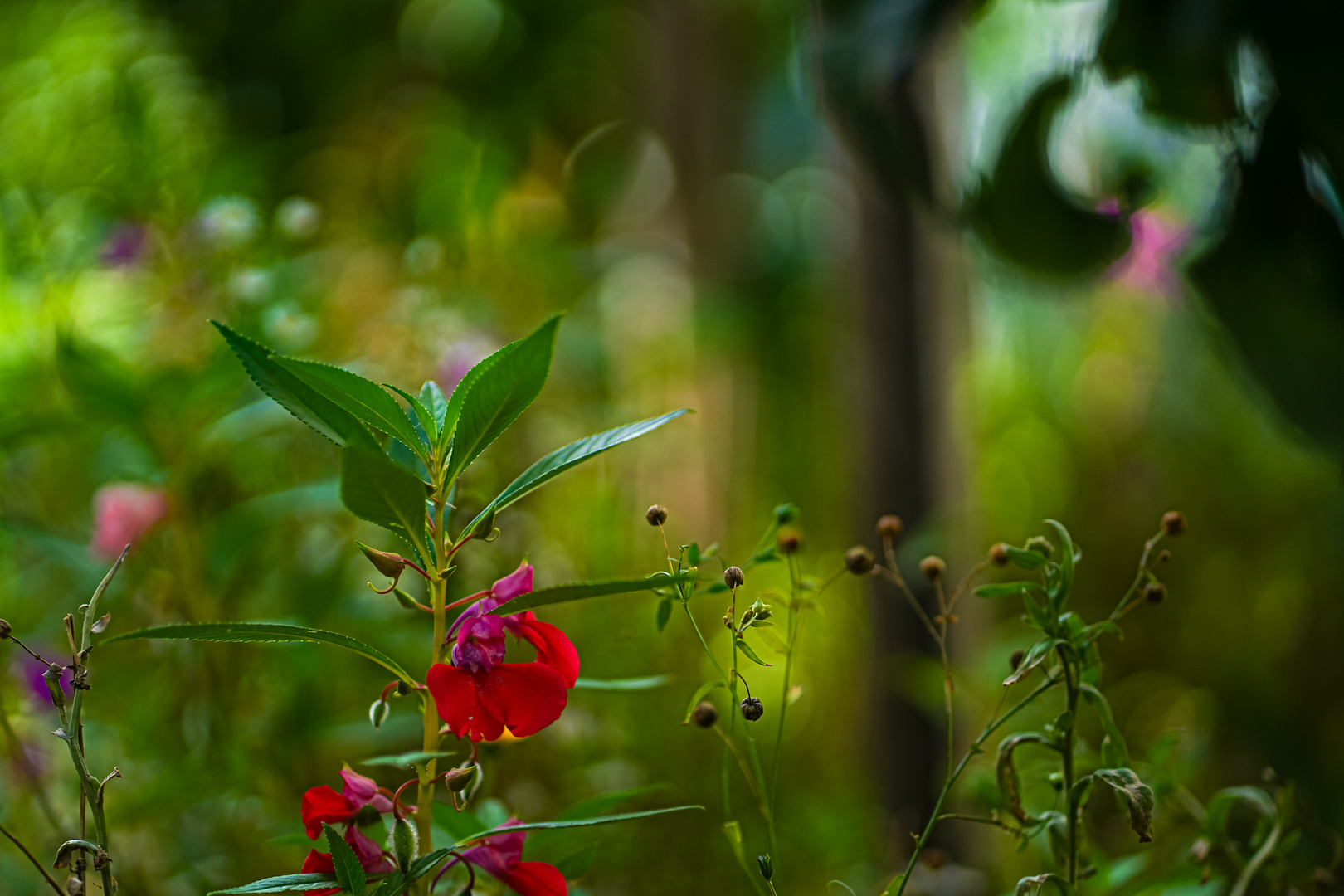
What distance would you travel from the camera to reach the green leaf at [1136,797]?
255 millimetres

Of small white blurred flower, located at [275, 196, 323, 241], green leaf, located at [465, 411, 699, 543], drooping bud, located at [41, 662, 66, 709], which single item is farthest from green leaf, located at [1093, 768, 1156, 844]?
small white blurred flower, located at [275, 196, 323, 241]

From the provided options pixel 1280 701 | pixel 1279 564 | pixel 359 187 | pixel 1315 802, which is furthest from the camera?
pixel 359 187

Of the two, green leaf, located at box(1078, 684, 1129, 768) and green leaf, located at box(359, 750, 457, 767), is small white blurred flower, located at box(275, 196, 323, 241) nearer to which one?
green leaf, located at box(359, 750, 457, 767)

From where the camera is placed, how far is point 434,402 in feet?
1.01

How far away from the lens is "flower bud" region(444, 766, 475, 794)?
10.7 inches

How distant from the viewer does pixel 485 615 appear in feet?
0.87

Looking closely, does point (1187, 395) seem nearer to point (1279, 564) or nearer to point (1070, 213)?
point (1279, 564)

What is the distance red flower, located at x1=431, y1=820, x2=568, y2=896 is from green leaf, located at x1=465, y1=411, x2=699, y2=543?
0.29ft

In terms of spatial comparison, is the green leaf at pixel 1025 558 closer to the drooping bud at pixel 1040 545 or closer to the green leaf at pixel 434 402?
the drooping bud at pixel 1040 545

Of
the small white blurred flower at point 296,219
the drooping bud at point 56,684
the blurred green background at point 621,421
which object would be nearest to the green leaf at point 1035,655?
the blurred green background at point 621,421

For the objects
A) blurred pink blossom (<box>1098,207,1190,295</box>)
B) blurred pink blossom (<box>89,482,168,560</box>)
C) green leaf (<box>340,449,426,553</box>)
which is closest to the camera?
green leaf (<box>340,449,426,553</box>)

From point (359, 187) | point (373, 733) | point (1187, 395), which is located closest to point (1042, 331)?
point (1187, 395)

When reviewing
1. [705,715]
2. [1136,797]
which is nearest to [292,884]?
[705,715]

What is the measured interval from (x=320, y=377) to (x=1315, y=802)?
0.58 m
